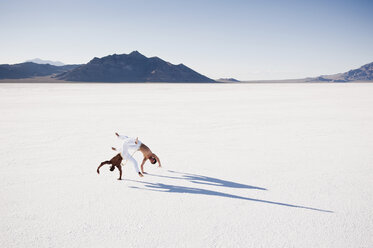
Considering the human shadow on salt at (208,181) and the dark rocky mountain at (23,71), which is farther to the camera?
the dark rocky mountain at (23,71)

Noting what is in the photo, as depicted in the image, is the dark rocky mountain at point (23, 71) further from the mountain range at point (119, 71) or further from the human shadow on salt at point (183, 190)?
the human shadow on salt at point (183, 190)

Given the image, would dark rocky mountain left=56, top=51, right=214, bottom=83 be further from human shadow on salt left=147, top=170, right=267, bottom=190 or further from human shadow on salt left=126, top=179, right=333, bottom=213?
human shadow on salt left=126, top=179, right=333, bottom=213

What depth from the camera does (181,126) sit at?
33.9ft

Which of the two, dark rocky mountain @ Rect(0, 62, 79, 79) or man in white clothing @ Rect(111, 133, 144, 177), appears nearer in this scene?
man in white clothing @ Rect(111, 133, 144, 177)

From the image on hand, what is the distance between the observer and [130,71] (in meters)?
153

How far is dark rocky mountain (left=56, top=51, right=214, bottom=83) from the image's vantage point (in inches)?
5153

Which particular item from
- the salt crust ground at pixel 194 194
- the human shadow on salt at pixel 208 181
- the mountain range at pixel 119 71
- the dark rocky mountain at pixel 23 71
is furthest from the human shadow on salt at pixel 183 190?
the dark rocky mountain at pixel 23 71

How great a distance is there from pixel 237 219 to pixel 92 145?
546cm

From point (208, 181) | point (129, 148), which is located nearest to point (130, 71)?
point (129, 148)

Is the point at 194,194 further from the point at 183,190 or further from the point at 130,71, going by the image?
the point at 130,71

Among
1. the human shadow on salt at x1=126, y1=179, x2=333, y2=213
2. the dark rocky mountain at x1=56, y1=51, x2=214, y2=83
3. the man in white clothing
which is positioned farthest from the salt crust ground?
the dark rocky mountain at x1=56, y1=51, x2=214, y2=83

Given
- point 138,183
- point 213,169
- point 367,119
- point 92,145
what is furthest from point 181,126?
point 367,119

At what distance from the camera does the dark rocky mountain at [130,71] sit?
130875 millimetres

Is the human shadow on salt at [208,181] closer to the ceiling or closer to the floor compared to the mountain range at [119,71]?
closer to the floor
